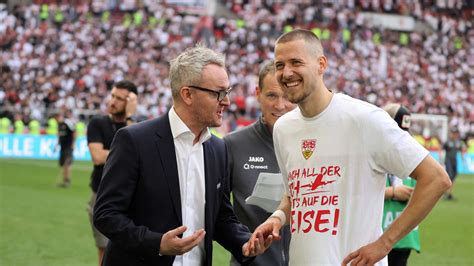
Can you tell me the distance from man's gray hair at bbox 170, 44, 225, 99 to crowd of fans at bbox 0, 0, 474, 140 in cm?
2867

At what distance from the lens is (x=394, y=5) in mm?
55344

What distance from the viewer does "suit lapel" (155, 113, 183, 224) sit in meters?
4.38

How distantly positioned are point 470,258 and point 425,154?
886 centimetres

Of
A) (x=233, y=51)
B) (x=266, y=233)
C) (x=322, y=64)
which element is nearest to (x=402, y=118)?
(x=322, y=64)

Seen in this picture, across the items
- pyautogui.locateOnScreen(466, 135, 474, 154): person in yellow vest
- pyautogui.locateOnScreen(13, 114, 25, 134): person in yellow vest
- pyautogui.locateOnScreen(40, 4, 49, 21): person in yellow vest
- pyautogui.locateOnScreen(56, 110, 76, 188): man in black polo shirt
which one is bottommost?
pyautogui.locateOnScreen(466, 135, 474, 154): person in yellow vest

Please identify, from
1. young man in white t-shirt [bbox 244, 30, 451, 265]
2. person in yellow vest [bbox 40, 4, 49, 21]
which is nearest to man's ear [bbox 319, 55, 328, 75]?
young man in white t-shirt [bbox 244, 30, 451, 265]

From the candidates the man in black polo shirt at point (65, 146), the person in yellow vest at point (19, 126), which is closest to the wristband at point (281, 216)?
the man in black polo shirt at point (65, 146)

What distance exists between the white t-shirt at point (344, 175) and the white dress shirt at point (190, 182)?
0.53 m

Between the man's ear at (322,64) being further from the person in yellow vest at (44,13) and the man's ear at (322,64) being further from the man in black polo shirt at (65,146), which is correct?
the person in yellow vest at (44,13)

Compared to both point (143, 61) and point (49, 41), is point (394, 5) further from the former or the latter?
point (49, 41)

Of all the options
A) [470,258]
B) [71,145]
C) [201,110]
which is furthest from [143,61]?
[201,110]

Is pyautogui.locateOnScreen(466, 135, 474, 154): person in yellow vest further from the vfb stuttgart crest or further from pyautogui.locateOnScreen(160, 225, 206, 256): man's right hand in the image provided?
pyautogui.locateOnScreen(160, 225, 206, 256): man's right hand

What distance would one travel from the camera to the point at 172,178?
4.39m

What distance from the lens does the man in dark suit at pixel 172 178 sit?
169 inches
